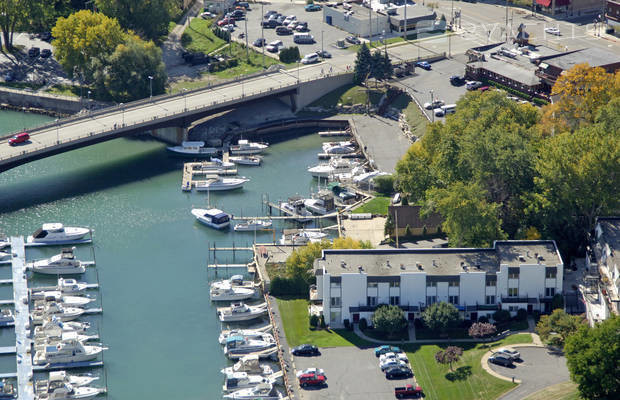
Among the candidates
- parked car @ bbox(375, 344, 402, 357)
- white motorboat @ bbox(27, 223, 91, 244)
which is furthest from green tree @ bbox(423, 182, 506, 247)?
white motorboat @ bbox(27, 223, 91, 244)

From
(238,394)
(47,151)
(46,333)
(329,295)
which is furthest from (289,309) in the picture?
(47,151)

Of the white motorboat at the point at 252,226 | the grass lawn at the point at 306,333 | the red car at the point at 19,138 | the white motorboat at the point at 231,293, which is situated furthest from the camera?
the red car at the point at 19,138

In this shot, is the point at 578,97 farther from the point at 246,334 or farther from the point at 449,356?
the point at 246,334

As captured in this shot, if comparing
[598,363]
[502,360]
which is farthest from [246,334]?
[598,363]

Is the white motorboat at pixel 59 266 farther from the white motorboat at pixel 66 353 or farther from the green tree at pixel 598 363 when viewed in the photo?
the green tree at pixel 598 363

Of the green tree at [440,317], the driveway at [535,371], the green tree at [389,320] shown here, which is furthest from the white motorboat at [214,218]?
the driveway at [535,371]

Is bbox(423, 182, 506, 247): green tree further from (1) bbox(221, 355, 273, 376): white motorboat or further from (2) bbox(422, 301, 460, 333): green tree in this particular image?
(1) bbox(221, 355, 273, 376): white motorboat

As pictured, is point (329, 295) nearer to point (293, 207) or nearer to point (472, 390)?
point (472, 390)
